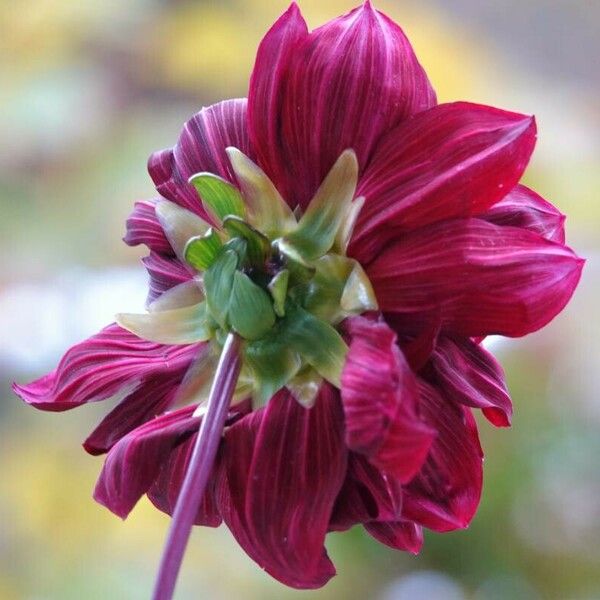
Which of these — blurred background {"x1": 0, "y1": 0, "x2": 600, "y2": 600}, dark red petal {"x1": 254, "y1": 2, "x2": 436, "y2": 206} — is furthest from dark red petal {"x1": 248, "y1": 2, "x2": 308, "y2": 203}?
blurred background {"x1": 0, "y1": 0, "x2": 600, "y2": 600}

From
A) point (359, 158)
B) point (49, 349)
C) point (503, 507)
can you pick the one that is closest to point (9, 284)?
point (49, 349)

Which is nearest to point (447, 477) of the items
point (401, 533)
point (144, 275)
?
point (401, 533)

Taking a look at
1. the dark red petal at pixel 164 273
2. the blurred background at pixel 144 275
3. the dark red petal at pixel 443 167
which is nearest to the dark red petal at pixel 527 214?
the dark red petal at pixel 443 167

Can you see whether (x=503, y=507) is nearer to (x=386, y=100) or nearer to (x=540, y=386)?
(x=540, y=386)

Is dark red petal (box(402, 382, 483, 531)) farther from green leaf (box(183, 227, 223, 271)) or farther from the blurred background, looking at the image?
the blurred background

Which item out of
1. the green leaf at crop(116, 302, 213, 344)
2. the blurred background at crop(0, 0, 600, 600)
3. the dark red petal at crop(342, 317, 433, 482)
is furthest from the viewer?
the blurred background at crop(0, 0, 600, 600)
